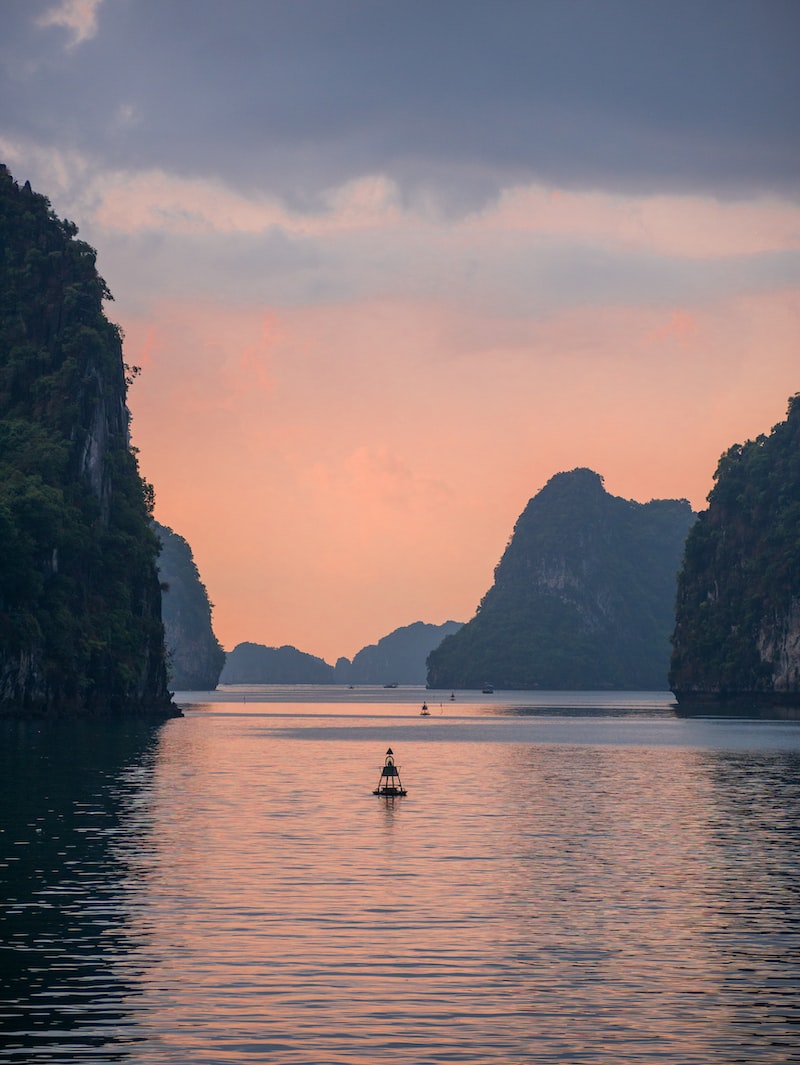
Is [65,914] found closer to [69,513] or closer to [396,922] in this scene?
[396,922]

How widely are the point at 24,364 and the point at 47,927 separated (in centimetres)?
16090

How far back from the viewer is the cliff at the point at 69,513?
499 feet

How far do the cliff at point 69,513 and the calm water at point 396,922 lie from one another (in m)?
75.2

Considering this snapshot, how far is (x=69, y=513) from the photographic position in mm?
163000

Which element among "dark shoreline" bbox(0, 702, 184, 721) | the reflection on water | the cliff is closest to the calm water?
the reflection on water

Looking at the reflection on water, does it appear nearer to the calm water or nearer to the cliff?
the calm water

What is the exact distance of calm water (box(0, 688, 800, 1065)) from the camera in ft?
79.8

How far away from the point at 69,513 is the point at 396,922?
133m

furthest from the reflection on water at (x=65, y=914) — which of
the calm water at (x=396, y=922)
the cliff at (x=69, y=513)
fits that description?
the cliff at (x=69, y=513)

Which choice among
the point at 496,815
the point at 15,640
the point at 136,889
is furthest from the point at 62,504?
the point at 136,889

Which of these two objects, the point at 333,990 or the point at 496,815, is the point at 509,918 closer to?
the point at 333,990

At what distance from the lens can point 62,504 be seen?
524 ft

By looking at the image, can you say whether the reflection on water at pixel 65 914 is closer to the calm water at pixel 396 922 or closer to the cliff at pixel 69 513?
the calm water at pixel 396 922

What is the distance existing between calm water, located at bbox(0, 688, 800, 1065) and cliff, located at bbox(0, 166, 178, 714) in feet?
247
